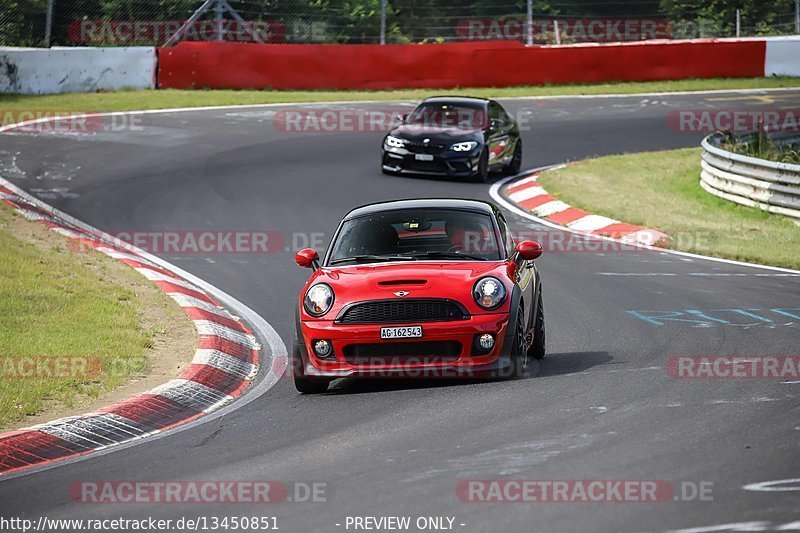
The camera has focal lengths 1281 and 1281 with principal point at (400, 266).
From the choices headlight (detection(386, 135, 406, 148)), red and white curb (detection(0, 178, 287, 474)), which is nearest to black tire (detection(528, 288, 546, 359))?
red and white curb (detection(0, 178, 287, 474))

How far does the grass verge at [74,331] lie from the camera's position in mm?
8781

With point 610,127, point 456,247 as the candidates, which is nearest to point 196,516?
point 456,247

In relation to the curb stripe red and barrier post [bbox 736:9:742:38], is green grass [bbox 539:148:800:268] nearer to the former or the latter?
the curb stripe red

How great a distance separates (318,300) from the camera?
914 cm

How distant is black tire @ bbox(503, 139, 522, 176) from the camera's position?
22781 millimetres

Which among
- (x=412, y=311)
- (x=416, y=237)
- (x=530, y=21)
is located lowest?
(x=412, y=311)

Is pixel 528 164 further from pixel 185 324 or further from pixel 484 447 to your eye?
pixel 484 447

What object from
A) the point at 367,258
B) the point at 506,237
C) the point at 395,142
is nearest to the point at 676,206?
the point at 395,142

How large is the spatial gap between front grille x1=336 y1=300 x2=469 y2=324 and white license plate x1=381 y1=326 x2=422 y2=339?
6 cm

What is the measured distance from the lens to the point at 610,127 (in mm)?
28234

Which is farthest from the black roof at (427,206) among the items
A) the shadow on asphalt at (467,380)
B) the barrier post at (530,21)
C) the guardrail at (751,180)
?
the barrier post at (530,21)

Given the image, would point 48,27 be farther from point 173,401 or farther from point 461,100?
point 173,401

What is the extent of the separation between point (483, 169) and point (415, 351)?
42.4 feet

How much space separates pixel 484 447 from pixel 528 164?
17332 mm
